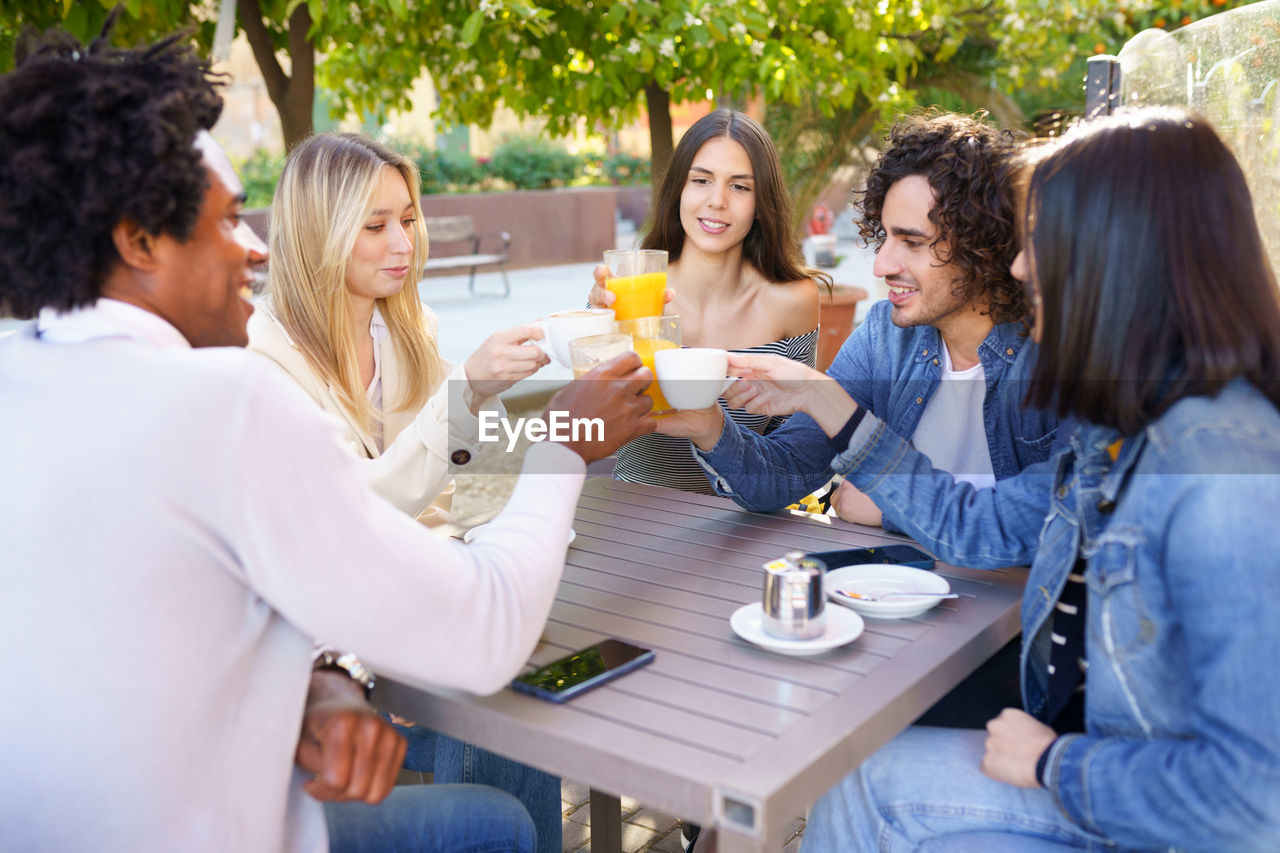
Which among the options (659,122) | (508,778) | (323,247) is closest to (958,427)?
(508,778)

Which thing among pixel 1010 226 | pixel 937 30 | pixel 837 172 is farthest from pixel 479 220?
pixel 1010 226

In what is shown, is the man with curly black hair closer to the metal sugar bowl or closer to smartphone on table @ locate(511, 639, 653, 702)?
smartphone on table @ locate(511, 639, 653, 702)

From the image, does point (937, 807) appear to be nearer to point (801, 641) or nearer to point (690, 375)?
point (801, 641)

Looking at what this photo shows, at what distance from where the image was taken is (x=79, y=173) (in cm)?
127

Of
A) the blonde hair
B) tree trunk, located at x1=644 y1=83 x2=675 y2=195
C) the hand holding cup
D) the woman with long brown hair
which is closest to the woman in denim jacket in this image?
the hand holding cup

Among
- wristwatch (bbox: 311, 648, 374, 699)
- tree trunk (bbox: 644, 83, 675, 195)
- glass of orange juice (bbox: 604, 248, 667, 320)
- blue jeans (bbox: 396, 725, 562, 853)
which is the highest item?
tree trunk (bbox: 644, 83, 675, 195)

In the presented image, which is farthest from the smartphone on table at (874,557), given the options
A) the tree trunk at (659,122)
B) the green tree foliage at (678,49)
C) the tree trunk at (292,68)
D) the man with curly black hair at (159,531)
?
the tree trunk at (659,122)

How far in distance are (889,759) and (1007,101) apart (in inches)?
266

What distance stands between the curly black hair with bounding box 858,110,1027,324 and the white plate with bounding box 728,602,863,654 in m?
1.00

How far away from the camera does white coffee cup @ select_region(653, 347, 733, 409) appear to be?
6.34 ft

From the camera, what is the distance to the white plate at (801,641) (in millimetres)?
1615

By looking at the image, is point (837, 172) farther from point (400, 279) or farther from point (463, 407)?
point (463, 407)

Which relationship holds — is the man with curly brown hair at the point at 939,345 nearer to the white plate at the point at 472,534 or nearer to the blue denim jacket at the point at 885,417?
the blue denim jacket at the point at 885,417

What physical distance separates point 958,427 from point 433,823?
1442 millimetres
